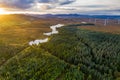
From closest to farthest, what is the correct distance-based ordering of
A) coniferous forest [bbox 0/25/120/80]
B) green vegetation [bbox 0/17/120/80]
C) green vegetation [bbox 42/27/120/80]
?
coniferous forest [bbox 0/25/120/80] < green vegetation [bbox 0/17/120/80] < green vegetation [bbox 42/27/120/80]

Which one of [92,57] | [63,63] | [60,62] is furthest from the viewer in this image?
[92,57]

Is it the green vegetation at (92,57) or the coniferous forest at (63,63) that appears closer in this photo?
the coniferous forest at (63,63)

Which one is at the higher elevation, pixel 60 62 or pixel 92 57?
pixel 60 62

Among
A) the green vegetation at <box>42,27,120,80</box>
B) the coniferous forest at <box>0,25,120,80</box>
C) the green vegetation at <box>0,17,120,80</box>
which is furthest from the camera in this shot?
the green vegetation at <box>42,27,120,80</box>

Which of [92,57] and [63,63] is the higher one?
[63,63]

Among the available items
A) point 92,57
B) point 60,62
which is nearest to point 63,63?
point 60,62

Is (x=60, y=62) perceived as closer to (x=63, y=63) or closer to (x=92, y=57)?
(x=63, y=63)

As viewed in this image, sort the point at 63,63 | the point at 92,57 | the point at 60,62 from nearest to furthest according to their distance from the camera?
1. the point at 63,63
2. the point at 60,62
3. the point at 92,57

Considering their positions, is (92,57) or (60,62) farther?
(92,57)

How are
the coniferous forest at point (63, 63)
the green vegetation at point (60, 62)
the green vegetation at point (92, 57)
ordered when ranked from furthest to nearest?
the green vegetation at point (92, 57) → the green vegetation at point (60, 62) → the coniferous forest at point (63, 63)

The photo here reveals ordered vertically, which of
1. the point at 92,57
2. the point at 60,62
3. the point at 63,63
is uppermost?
the point at 60,62

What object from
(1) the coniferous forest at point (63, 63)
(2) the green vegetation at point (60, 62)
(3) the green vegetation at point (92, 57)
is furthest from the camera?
(3) the green vegetation at point (92, 57)

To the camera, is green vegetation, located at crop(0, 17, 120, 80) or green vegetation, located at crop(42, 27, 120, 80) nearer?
green vegetation, located at crop(0, 17, 120, 80)
